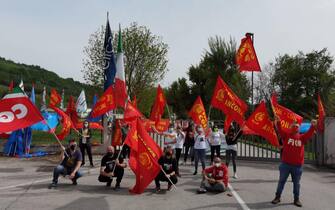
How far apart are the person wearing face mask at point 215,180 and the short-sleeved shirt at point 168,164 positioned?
860 millimetres

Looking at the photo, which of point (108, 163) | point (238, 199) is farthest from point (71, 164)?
point (238, 199)

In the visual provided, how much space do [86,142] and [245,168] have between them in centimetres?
584

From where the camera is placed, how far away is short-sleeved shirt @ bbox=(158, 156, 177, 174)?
427 inches

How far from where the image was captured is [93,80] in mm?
30672

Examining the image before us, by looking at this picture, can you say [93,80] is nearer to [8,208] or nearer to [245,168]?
[245,168]

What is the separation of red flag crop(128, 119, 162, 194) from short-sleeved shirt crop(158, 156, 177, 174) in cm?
39

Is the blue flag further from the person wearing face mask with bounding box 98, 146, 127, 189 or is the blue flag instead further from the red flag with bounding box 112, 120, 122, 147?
the person wearing face mask with bounding box 98, 146, 127, 189

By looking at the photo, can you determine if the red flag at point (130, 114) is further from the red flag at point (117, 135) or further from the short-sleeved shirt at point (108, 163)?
the red flag at point (117, 135)

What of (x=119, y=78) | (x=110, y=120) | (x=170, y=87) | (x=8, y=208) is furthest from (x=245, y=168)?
(x=170, y=87)

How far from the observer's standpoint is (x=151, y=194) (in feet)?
33.4

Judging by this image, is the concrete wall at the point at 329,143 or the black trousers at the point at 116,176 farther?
the concrete wall at the point at 329,143

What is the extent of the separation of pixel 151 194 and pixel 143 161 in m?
0.83

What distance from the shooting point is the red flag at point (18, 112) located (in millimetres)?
11219

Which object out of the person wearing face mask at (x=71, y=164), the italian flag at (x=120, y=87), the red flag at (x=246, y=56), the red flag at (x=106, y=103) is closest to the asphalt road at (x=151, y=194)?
the person wearing face mask at (x=71, y=164)
